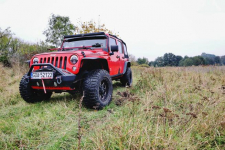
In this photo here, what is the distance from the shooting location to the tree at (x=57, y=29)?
14797 mm

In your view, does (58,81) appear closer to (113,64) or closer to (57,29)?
(113,64)

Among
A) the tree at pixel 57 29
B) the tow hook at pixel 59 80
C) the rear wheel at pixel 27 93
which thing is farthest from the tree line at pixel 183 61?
the tree at pixel 57 29

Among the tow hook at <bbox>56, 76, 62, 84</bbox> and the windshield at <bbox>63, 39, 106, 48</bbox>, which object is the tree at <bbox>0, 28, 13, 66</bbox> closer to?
the windshield at <bbox>63, 39, 106, 48</bbox>

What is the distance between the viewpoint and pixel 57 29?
14883mm

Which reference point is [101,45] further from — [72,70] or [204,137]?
[204,137]

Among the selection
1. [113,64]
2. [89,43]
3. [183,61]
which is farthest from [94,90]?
[183,61]

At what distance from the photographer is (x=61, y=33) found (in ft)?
48.7

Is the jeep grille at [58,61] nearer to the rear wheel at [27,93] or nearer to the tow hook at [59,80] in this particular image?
the tow hook at [59,80]

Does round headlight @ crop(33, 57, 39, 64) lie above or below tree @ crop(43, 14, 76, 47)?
below

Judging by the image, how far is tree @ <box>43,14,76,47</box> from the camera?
1480cm

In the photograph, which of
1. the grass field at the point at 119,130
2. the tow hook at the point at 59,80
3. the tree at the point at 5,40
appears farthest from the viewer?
the tree at the point at 5,40

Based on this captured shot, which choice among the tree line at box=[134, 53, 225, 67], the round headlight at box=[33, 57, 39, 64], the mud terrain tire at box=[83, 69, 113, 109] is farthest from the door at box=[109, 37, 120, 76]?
the tree line at box=[134, 53, 225, 67]

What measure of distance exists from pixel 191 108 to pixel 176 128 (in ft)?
2.46

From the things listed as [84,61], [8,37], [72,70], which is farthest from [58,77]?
[8,37]
